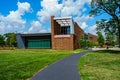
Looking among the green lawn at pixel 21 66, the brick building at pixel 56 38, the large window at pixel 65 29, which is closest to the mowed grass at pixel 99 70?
the green lawn at pixel 21 66

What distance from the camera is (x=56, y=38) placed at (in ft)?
200

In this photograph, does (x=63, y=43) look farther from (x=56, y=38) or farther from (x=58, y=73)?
(x=58, y=73)

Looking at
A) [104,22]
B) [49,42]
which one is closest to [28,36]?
[49,42]

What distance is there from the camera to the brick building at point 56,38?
60.0 m

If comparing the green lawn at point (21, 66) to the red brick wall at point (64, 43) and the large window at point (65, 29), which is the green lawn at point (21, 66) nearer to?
the red brick wall at point (64, 43)

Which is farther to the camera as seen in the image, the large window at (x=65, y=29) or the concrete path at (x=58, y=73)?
the large window at (x=65, y=29)

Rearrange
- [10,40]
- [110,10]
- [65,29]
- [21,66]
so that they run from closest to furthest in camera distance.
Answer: [21,66]
[110,10]
[65,29]
[10,40]

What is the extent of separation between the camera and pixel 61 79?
37.8ft

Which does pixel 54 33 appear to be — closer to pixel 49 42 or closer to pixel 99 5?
pixel 49 42

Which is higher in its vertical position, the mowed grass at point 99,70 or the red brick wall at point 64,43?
the red brick wall at point 64,43

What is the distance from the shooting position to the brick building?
60.0 meters

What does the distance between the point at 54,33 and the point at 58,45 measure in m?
3.91

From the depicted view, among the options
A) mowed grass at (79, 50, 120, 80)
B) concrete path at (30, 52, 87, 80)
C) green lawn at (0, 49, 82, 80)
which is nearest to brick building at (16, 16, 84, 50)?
green lawn at (0, 49, 82, 80)

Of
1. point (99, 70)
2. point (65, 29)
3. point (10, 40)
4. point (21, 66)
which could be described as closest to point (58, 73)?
point (99, 70)
